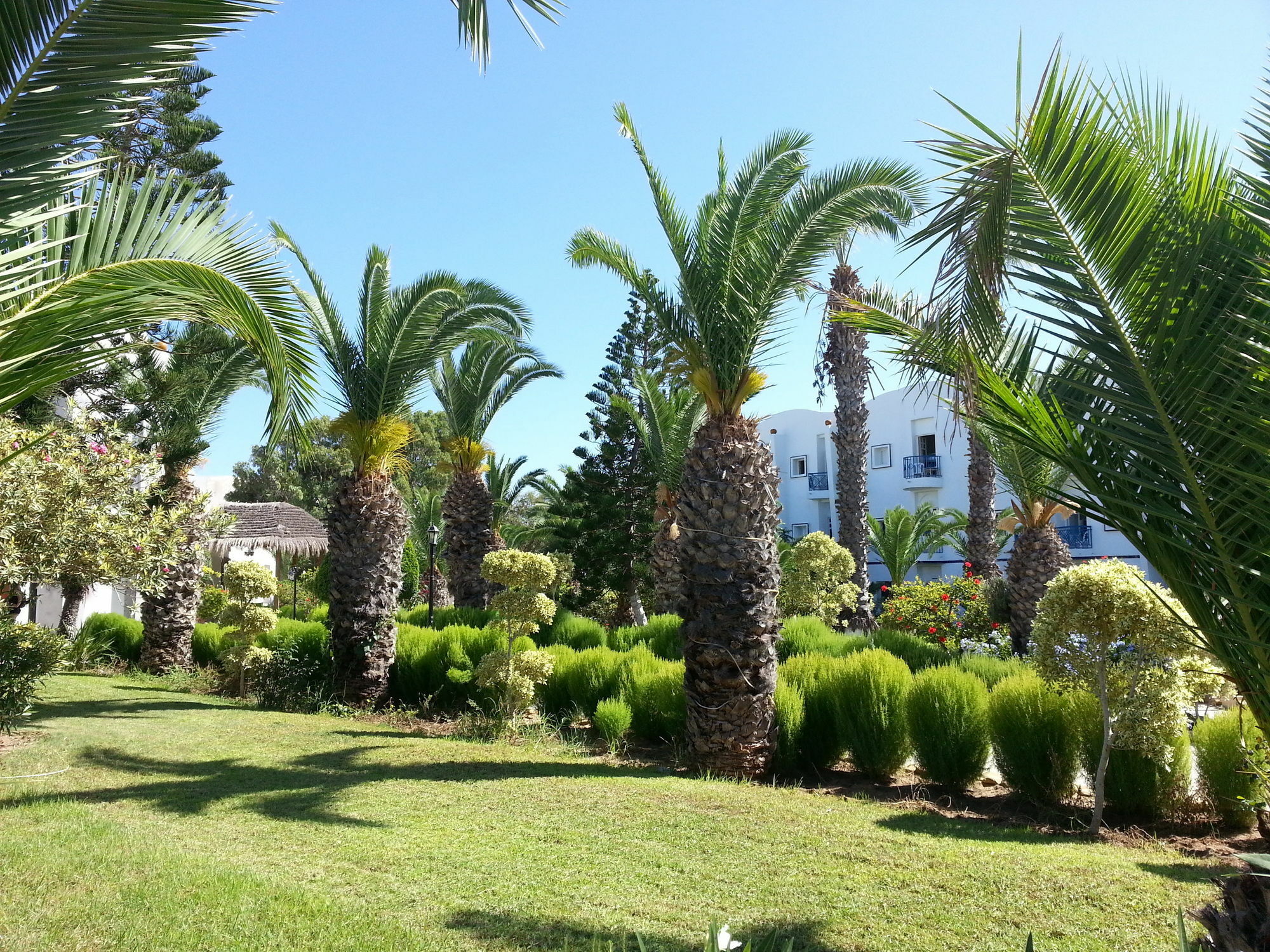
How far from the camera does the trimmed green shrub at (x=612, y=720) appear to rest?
9.45 m

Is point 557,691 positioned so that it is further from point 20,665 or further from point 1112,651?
point 1112,651

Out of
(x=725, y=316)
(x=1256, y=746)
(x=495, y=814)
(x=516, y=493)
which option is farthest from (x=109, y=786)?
(x=516, y=493)

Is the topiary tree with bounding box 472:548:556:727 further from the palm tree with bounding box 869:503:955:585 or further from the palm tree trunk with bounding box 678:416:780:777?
the palm tree with bounding box 869:503:955:585

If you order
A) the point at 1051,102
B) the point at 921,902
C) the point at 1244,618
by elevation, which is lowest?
the point at 921,902

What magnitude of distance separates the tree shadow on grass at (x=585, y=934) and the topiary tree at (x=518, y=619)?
18.1 ft

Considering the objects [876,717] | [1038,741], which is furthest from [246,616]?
[1038,741]

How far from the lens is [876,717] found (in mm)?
7980

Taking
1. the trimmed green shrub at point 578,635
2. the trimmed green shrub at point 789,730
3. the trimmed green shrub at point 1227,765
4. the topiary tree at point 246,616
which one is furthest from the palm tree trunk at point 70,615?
the trimmed green shrub at point 1227,765

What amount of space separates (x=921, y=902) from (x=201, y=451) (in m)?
14.4

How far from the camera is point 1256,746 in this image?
20.5 ft

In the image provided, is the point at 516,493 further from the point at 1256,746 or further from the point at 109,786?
the point at 1256,746

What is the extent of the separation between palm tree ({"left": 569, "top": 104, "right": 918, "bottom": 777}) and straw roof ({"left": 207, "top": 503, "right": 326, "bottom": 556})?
19.0m

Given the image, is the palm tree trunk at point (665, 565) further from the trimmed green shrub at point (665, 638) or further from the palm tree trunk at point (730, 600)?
the palm tree trunk at point (730, 600)

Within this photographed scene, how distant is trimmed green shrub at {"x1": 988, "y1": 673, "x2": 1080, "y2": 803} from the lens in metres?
7.21
